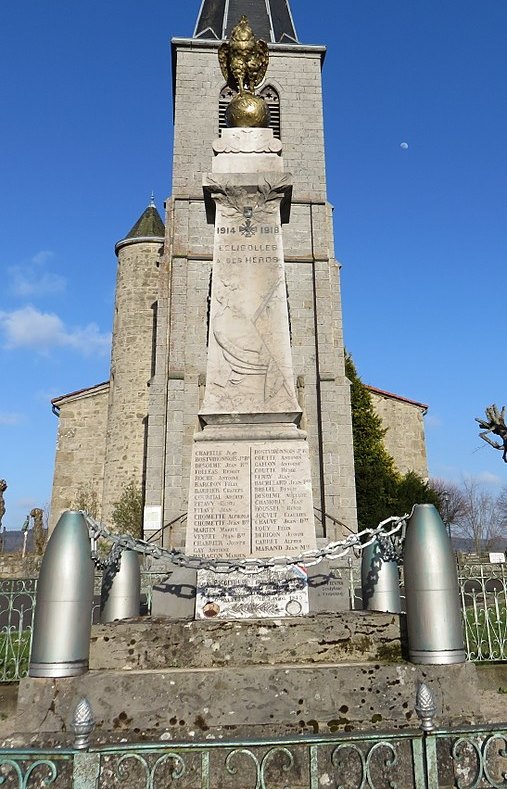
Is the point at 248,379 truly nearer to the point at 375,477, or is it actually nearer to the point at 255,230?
the point at 255,230

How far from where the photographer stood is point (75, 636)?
3.45 m

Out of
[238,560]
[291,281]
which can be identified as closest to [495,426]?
[291,281]

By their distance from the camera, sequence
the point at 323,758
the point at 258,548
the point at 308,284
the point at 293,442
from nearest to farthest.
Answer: the point at 323,758 → the point at 258,548 → the point at 293,442 → the point at 308,284

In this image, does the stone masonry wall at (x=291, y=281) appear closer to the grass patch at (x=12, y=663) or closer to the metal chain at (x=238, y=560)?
the grass patch at (x=12, y=663)

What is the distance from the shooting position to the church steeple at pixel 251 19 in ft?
80.3

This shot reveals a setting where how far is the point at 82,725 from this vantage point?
6.63 feet

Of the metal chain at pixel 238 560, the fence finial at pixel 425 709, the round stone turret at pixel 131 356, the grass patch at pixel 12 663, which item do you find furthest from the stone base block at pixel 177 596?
the round stone turret at pixel 131 356

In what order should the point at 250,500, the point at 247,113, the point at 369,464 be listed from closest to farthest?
the point at 250,500
the point at 247,113
the point at 369,464

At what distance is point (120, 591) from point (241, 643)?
1729mm

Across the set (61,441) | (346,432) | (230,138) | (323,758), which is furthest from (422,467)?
(323,758)

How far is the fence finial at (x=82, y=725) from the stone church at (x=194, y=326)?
1311 cm

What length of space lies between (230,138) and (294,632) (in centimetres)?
518

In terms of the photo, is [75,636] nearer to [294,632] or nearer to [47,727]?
[47,727]

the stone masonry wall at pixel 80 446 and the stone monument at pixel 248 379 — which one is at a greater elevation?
the stone masonry wall at pixel 80 446
